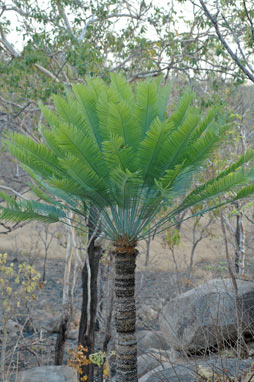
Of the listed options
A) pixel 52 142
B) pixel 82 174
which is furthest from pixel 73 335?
pixel 82 174

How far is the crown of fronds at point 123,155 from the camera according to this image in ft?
12.1

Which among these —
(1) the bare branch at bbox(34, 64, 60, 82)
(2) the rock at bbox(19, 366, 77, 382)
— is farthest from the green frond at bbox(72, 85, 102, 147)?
(1) the bare branch at bbox(34, 64, 60, 82)

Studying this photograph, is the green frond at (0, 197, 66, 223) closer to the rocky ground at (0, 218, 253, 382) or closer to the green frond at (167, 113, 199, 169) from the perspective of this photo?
the green frond at (167, 113, 199, 169)

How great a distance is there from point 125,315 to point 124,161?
1659 millimetres

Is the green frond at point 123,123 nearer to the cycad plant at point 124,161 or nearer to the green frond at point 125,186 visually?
the cycad plant at point 124,161

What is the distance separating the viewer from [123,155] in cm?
365

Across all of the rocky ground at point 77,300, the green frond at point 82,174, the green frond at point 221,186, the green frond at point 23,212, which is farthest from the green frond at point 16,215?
the rocky ground at point 77,300

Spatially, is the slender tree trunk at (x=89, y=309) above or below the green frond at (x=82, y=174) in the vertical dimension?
below

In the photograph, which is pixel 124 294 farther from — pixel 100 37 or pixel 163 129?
pixel 100 37

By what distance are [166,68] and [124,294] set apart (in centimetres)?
619

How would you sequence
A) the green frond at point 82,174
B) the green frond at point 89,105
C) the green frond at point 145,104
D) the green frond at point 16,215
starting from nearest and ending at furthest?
1. the green frond at point 82,174
2. the green frond at point 145,104
3. the green frond at point 16,215
4. the green frond at point 89,105

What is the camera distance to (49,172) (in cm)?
428

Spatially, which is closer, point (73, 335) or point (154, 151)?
point (154, 151)

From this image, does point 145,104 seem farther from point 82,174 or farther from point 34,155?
point 34,155
